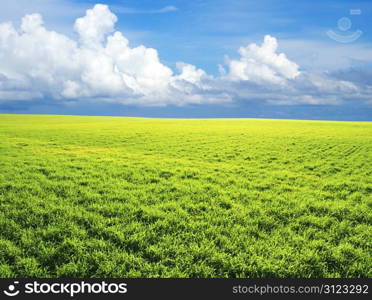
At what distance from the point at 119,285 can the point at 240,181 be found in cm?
690

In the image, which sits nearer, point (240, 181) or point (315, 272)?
point (315, 272)

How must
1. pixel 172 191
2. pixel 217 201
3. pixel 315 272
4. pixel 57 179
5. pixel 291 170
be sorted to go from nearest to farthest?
pixel 315 272 → pixel 217 201 → pixel 172 191 → pixel 57 179 → pixel 291 170

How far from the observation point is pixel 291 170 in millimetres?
13023

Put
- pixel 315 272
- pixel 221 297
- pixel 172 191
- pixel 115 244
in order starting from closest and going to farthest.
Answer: pixel 221 297
pixel 315 272
pixel 115 244
pixel 172 191

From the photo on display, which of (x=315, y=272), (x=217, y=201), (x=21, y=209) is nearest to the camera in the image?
(x=315, y=272)

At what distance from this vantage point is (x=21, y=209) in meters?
6.84

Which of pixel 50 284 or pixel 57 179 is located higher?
pixel 57 179

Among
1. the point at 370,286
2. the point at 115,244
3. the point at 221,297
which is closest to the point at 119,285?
the point at 115,244

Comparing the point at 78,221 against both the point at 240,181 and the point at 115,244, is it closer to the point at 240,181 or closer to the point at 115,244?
the point at 115,244

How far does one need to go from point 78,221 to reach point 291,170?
33.7 feet

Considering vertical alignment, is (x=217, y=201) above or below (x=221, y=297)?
above

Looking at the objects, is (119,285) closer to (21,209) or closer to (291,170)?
(21,209)

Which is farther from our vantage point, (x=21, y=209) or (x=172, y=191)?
(x=172, y=191)

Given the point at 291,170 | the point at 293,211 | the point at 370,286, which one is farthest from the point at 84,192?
the point at 291,170
